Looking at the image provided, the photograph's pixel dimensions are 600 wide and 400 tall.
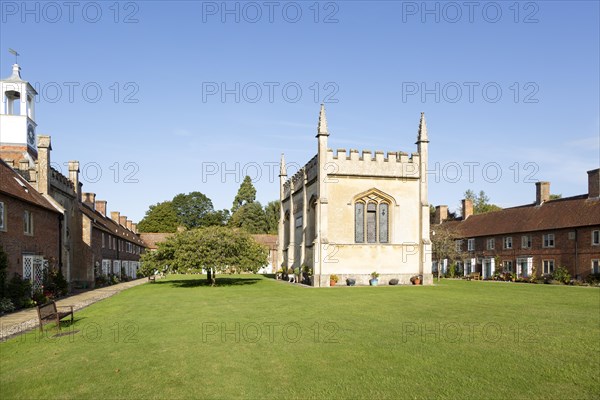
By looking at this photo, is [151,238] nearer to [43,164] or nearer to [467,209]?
[467,209]

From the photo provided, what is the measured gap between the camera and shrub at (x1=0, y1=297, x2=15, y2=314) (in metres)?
18.9

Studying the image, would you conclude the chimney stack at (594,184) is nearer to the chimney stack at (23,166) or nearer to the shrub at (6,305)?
the shrub at (6,305)

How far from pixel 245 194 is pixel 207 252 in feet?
235

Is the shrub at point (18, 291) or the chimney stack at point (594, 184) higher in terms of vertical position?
the chimney stack at point (594, 184)

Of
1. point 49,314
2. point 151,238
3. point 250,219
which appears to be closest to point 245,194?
point 250,219

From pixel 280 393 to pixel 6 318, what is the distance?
47.7 ft

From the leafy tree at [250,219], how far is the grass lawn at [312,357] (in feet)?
264

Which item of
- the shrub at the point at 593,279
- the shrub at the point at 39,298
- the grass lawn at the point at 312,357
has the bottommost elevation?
the shrub at the point at 593,279

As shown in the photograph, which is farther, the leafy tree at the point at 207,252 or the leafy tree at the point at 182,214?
the leafy tree at the point at 182,214

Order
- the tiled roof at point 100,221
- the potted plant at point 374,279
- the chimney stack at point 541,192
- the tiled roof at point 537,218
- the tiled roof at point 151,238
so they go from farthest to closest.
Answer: the tiled roof at point 151,238
the chimney stack at point 541,192
the tiled roof at point 537,218
the tiled roof at point 100,221
the potted plant at point 374,279

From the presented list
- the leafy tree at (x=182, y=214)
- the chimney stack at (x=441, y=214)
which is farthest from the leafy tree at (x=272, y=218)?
the chimney stack at (x=441, y=214)

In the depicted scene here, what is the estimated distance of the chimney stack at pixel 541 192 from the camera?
4966 cm

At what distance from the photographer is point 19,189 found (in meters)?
24.3

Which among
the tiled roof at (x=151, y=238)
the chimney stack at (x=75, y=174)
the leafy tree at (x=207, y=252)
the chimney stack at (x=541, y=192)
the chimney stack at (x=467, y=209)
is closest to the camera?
the leafy tree at (x=207, y=252)
